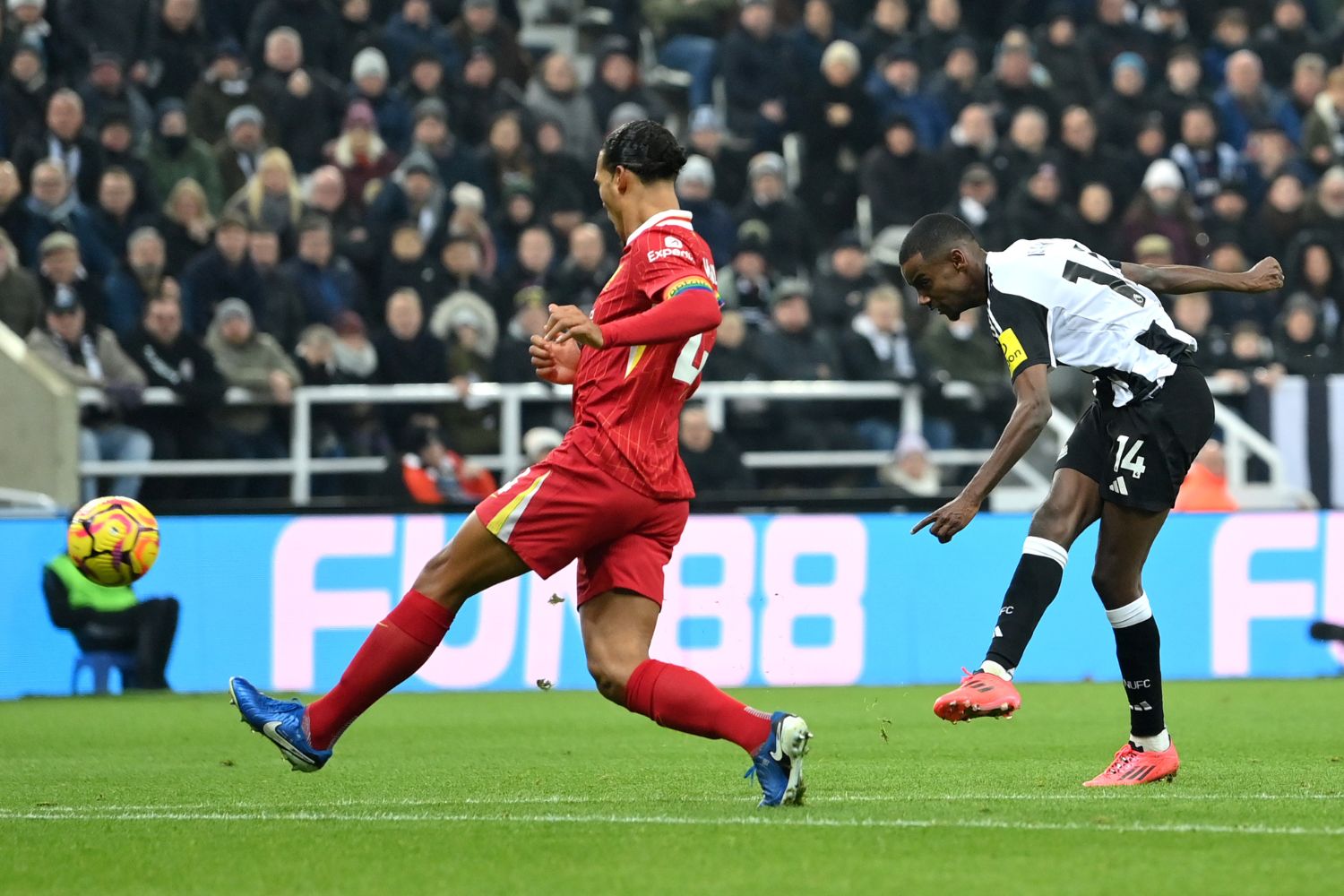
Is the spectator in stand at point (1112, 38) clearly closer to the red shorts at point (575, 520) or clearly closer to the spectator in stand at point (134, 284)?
the spectator in stand at point (134, 284)

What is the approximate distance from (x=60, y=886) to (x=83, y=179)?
11.5 m

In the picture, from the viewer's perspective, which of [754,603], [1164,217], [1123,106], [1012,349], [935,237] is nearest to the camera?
[1012,349]

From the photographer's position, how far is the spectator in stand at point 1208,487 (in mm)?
14898


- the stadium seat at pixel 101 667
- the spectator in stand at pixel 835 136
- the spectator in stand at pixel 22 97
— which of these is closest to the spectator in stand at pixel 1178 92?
the spectator in stand at pixel 835 136

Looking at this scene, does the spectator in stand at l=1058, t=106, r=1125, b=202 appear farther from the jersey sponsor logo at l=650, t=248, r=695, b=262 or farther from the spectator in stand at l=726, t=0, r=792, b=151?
the jersey sponsor logo at l=650, t=248, r=695, b=262

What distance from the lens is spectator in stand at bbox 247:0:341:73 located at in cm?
1730

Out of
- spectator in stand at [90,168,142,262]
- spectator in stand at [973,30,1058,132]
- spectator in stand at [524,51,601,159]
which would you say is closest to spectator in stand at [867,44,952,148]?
spectator in stand at [973,30,1058,132]

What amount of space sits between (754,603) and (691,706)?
23.2ft

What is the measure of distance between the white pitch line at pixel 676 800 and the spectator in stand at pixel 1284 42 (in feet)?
47.6

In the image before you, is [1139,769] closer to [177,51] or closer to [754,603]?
[754,603]

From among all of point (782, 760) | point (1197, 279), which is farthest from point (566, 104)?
point (782, 760)

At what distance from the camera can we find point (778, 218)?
17.2 m

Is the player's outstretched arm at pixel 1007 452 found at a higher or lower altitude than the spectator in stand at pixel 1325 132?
lower

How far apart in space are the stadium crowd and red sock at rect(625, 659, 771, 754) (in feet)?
26.1
